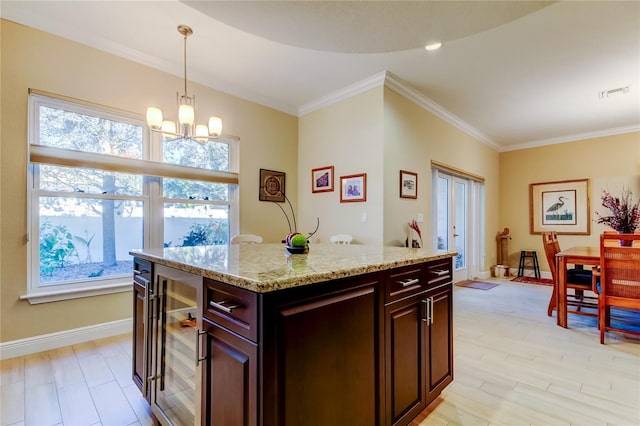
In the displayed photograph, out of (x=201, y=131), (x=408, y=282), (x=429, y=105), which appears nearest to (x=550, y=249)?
(x=429, y=105)

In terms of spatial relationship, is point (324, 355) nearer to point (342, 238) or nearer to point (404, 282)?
point (404, 282)

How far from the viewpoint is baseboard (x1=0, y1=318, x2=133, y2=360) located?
2.47m

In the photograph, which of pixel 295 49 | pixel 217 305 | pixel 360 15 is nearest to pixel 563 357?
pixel 217 305

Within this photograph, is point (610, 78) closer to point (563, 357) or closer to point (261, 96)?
point (563, 357)

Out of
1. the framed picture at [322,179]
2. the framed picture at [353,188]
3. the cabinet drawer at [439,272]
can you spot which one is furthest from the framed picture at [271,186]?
the cabinet drawer at [439,272]

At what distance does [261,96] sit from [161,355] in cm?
364

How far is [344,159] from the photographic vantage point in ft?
13.4

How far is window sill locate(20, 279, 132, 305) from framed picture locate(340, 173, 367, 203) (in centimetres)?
274

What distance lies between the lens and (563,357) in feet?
8.18

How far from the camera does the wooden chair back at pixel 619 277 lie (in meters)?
2.60

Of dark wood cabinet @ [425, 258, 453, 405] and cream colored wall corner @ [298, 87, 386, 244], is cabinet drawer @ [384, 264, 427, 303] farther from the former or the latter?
cream colored wall corner @ [298, 87, 386, 244]

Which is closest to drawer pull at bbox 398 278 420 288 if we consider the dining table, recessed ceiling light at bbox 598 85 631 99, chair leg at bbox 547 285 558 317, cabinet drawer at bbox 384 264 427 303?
cabinet drawer at bbox 384 264 427 303

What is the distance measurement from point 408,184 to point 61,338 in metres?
4.16

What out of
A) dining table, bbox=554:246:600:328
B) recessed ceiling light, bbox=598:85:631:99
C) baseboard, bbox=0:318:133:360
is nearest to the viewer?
baseboard, bbox=0:318:133:360
